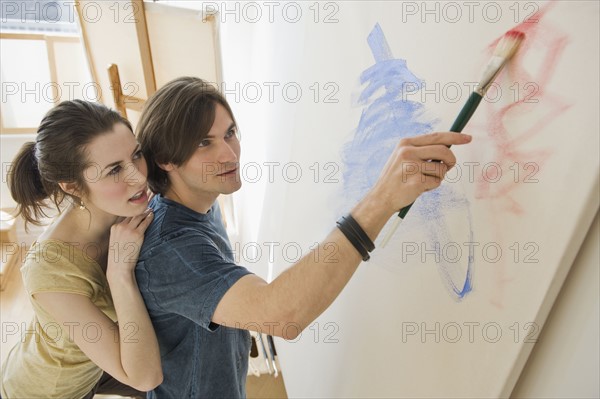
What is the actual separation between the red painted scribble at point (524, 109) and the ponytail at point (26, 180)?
101 cm

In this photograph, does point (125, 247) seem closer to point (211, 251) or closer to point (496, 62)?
point (211, 251)

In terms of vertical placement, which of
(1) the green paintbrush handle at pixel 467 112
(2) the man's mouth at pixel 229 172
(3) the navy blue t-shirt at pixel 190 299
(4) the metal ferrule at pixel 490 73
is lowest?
(3) the navy blue t-shirt at pixel 190 299

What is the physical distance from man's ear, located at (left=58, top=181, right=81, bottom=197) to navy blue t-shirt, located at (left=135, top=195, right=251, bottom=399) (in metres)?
0.17

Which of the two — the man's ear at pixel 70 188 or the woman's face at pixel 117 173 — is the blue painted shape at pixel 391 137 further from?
the man's ear at pixel 70 188

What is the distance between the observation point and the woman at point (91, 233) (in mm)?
961

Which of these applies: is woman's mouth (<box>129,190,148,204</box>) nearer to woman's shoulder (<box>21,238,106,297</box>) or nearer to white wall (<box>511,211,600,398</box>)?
woman's shoulder (<box>21,238,106,297</box>)

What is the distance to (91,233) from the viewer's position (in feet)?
3.66

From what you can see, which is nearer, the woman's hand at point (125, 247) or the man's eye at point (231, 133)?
the woman's hand at point (125, 247)

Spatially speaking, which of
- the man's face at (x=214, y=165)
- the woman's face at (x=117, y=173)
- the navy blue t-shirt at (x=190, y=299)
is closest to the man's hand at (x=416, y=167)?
the navy blue t-shirt at (x=190, y=299)

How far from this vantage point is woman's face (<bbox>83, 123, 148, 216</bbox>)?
3.29 feet

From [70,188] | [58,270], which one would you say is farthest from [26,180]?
[58,270]

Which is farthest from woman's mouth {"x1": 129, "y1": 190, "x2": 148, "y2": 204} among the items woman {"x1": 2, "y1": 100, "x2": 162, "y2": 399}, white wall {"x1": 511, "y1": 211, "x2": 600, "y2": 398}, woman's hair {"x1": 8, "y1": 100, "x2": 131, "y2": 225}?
white wall {"x1": 511, "y1": 211, "x2": 600, "y2": 398}

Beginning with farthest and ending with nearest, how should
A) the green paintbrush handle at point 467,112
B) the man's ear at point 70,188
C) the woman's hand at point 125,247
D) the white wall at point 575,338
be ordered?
the man's ear at point 70,188, the woman's hand at point 125,247, the green paintbrush handle at point 467,112, the white wall at point 575,338

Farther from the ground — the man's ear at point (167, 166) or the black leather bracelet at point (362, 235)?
the man's ear at point (167, 166)
